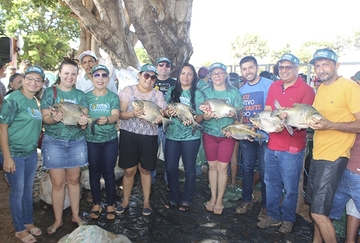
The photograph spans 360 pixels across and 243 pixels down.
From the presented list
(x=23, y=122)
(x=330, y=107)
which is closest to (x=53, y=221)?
(x=23, y=122)

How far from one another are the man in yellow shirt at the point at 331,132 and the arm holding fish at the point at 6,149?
3.40 meters

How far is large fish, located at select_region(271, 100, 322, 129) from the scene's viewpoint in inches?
116

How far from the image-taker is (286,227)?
3.93m

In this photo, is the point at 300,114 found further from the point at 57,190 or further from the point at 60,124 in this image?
the point at 57,190

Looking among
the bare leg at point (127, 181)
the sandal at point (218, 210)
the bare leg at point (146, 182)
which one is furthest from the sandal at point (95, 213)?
the sandal at point (218, 210)

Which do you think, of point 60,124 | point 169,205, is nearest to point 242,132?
point 169,205

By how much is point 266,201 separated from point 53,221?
3186 mm

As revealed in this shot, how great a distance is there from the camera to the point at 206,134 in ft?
14.5

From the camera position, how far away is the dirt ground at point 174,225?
375 centimetres

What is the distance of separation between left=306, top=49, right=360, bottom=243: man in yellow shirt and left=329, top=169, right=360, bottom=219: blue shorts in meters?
0.14

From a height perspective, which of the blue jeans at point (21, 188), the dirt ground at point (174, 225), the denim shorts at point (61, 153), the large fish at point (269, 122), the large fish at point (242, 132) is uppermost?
the large fish at point (269, 122)

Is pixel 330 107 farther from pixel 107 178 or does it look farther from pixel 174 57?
pixel 174 57

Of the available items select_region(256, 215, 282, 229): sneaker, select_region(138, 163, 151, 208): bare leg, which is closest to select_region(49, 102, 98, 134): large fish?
select_region(138, 163, 151, 208): bare leg

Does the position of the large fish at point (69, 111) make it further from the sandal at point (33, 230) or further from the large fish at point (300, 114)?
the large fish at point (300, 114)
